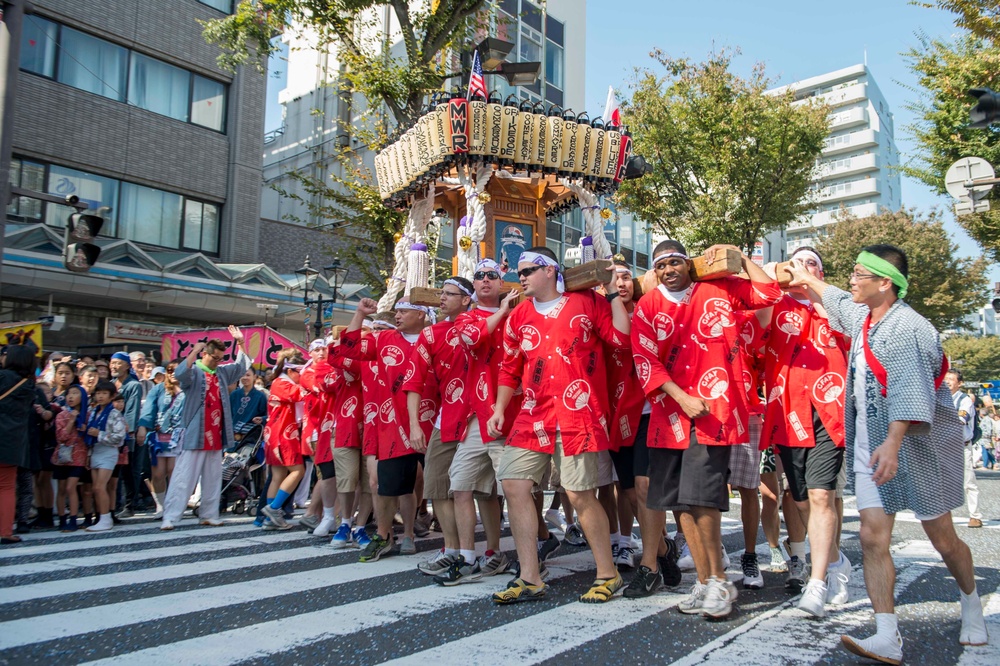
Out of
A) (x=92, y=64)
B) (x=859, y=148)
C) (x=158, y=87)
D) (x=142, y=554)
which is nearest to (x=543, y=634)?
(x=142, y=554)

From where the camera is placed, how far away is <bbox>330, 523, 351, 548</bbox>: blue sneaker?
21.6 feet

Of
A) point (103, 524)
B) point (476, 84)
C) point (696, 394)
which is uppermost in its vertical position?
point (476, 84)

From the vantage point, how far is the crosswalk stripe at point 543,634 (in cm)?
330

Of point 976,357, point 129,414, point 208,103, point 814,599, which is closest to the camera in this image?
point 814,599

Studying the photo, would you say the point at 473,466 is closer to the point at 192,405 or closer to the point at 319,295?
the point at 192,405

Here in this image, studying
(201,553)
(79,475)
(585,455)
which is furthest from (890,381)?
(79,475)

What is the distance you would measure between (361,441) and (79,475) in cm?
377

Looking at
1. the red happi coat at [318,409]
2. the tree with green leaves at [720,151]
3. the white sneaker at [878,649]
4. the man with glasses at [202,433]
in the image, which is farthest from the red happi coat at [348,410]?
the tree with green leaves at [720,151]

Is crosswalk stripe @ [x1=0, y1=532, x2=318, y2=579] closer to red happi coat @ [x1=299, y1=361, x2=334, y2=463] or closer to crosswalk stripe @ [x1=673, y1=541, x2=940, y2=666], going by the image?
red happi coat @ [x1=299, y1=361, x2=334, y2=463]

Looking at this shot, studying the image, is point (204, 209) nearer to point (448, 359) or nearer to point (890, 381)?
point (448, 359)

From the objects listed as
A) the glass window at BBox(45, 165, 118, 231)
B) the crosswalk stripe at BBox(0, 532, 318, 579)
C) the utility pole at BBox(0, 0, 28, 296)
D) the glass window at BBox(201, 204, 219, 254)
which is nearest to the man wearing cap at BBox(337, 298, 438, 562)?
the crosswalk stripe at BBox(0, 532, 318, 579)

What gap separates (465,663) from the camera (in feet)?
10.6

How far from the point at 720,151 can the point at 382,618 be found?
54.6ft

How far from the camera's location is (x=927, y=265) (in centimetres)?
2783
